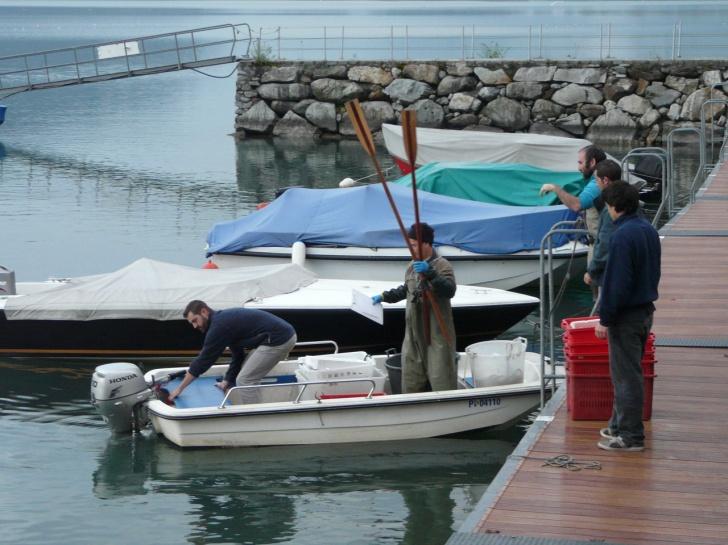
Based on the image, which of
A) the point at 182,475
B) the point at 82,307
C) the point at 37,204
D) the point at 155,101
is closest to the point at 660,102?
the point at 37,204

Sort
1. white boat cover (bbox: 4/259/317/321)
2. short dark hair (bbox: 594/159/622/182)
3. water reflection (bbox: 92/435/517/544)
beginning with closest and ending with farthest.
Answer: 1. short dark hair (bbox: 594/159/622/182)
2. water reflection (bbox: 92/435/517/544)
3. white boat cover (bbox: 4/259/317/321)

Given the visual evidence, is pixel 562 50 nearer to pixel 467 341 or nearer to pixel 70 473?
pixel 467 341

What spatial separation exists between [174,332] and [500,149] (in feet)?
36.9

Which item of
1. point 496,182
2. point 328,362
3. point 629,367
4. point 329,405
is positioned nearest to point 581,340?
point 629,367

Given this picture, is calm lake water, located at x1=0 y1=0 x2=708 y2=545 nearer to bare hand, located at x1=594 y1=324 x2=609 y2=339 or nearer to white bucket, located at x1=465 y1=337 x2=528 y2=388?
white bucket, located at x1=465 y1=337 x2=528 y2=388

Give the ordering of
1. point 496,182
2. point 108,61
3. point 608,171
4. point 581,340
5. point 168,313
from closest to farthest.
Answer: point 581,340
point 608,171
point 168,313
point 496,182
point 108,61

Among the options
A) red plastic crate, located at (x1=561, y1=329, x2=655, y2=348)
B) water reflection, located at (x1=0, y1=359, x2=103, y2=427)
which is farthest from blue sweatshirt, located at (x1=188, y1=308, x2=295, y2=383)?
red plastic crate, located at (x1=561, y1=329, x2=655, y2=348)

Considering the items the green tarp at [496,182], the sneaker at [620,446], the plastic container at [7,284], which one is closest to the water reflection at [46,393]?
the plastic container at [7,284]

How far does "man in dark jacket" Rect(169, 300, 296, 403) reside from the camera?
1139 cm

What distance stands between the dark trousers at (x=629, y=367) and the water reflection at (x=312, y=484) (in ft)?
7.45

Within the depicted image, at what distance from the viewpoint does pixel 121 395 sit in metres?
11.8

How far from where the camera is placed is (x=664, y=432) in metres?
8.48

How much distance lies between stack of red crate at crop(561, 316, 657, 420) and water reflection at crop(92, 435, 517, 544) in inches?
73.0

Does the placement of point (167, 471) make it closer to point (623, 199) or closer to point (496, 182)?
point (623, 199)
